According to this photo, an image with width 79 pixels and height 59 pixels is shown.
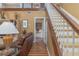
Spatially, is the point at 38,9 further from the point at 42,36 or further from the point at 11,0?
Answer: the point at 11,0

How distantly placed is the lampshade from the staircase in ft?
1.12

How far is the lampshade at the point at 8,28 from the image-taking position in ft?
4.84

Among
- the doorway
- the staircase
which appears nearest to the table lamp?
the doorway

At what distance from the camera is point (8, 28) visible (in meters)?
1.47

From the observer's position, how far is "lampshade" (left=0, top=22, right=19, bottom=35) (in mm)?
1475

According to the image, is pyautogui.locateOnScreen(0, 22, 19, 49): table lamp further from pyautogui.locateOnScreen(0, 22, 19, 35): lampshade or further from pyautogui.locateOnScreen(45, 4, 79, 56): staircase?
pyautogui.locateOnScreen(45, 4, 79, 56): staircase

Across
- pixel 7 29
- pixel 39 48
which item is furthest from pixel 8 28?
pixel 39 48

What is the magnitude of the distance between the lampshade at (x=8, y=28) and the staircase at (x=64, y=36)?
342 millimetres

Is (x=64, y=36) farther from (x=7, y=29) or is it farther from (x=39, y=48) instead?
(x=7, y=29)

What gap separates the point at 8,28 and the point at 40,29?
27 centimetres

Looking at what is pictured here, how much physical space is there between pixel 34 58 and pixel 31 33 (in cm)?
43

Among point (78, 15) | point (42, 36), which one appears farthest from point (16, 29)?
point (78, 15)

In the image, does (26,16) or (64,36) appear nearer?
(26,16)

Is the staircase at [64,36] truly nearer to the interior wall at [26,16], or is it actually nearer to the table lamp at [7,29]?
the interior wall at [26,16]
